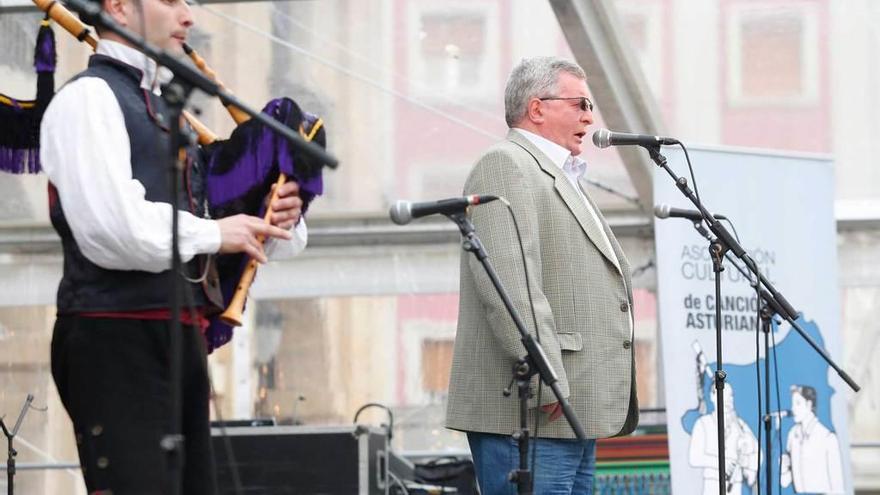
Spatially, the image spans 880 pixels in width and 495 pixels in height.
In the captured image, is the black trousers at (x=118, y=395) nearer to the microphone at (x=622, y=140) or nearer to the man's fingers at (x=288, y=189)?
the man's fingers at (x=288, y=189)

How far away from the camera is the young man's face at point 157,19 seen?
2.71 metres

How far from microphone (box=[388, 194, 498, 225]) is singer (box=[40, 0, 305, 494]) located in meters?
0.34

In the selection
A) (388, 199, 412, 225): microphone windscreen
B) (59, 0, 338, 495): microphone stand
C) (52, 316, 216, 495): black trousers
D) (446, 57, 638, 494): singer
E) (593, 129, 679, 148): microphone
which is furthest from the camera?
(593, 129, 679, 148): microphone

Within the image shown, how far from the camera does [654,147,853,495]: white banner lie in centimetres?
580

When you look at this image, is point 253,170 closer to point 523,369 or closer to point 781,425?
point 523,369

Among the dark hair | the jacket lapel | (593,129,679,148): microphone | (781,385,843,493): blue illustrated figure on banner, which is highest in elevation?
(593,129,679,148): microphone


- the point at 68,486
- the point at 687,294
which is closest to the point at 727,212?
the point at 687,294

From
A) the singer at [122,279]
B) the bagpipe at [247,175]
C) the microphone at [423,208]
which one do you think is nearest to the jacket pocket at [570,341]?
the microphone at [423,208]

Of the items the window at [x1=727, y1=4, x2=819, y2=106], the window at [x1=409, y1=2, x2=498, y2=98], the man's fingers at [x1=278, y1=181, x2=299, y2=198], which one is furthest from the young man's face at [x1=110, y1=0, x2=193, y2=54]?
the window at [x1=727, y1=4, x2=819, y2=106]

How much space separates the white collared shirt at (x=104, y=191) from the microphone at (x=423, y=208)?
19.1 inches

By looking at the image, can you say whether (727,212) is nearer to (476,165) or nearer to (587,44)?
(587,44)

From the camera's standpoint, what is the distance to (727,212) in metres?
6.04

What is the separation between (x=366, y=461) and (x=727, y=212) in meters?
1.88

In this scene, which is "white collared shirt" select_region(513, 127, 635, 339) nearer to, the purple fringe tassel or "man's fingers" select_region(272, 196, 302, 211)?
"man's fingers" select_region(272, 196, 302, 211)
